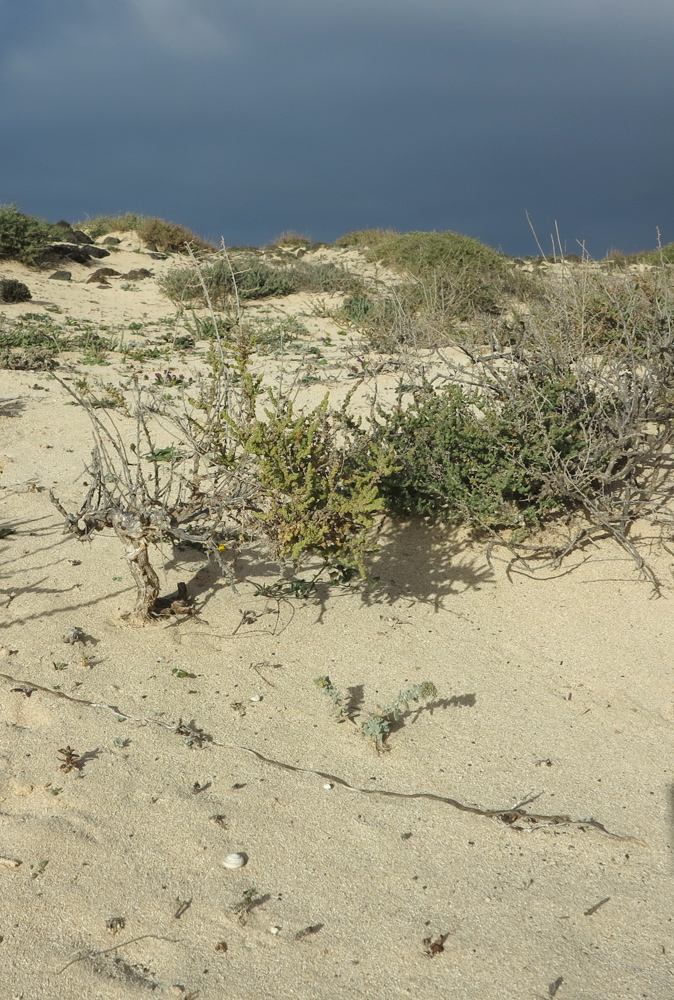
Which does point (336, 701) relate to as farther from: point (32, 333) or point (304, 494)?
point (32, 333)

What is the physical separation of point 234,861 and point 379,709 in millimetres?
1006

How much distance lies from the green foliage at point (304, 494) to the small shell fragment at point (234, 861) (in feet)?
4.25

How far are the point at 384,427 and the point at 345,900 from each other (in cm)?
293

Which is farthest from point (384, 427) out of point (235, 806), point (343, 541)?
point (235, 806)

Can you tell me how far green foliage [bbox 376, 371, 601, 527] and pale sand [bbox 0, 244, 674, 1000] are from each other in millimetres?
335

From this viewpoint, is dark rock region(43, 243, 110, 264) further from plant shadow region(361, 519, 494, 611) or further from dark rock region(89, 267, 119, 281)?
plant shadow region(361, 519, 494, 611)

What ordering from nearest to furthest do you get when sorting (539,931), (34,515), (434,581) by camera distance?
(539,931) → (434,581) → (34,515)

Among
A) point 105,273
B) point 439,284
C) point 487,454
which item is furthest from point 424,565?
point 105,273

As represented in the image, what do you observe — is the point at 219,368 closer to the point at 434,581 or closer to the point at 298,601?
the point at 298,601

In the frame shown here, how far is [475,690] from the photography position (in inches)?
137

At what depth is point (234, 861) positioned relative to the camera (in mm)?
2443

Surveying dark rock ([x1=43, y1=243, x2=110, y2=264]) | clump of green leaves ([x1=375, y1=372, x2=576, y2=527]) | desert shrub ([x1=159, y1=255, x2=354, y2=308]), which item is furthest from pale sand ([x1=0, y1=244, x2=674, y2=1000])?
dark rock ([x1=43, y1=243, x2=110, y2=264])

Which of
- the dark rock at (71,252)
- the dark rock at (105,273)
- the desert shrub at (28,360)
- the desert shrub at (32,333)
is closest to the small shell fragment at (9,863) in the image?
the desert shrub at (28,360)

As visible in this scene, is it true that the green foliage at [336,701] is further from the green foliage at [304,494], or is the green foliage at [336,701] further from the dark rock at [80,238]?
the dark rock at [80,238]
